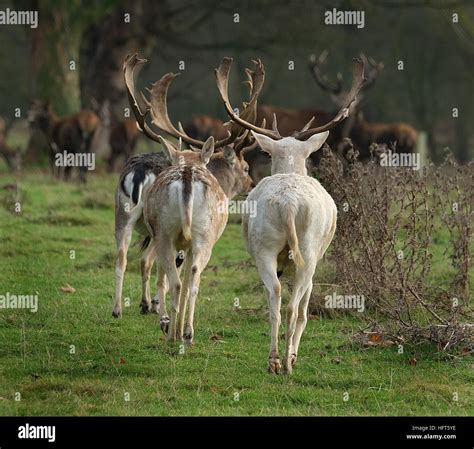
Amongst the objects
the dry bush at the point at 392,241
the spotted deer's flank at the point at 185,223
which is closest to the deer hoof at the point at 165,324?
the spotted deer's flank at the point at 185,223

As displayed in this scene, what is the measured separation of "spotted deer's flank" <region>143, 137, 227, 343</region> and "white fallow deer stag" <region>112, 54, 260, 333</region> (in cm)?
79

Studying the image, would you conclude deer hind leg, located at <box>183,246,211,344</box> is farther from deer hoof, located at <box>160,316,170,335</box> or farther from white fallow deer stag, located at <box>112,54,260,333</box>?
white fallow deer stag, located at <box>112,54,260,333</box>

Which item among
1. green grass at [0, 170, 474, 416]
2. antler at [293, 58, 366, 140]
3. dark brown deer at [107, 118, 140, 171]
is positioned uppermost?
dark brown deer at [107, 118, 140, 171]

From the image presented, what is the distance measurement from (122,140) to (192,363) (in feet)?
44.8

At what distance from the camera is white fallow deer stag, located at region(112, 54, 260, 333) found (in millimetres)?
10195

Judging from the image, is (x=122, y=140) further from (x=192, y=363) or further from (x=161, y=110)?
(x=192, y=363)

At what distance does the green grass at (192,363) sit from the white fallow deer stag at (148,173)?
0.42 metres

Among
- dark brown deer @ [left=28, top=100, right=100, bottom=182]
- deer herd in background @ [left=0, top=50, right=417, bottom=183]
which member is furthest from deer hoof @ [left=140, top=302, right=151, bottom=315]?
dark brown deer @ [left=28, top=100, right=100, bottom=182]

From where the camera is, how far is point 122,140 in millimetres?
21750

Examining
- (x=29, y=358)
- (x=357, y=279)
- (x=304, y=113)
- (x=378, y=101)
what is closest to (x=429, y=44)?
(x=378, y=101)

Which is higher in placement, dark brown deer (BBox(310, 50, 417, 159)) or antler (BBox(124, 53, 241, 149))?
dark brown deer (BBox(310, 50, 417, 159))

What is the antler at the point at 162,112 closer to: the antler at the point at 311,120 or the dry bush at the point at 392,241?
the antler at the point at 311,120
